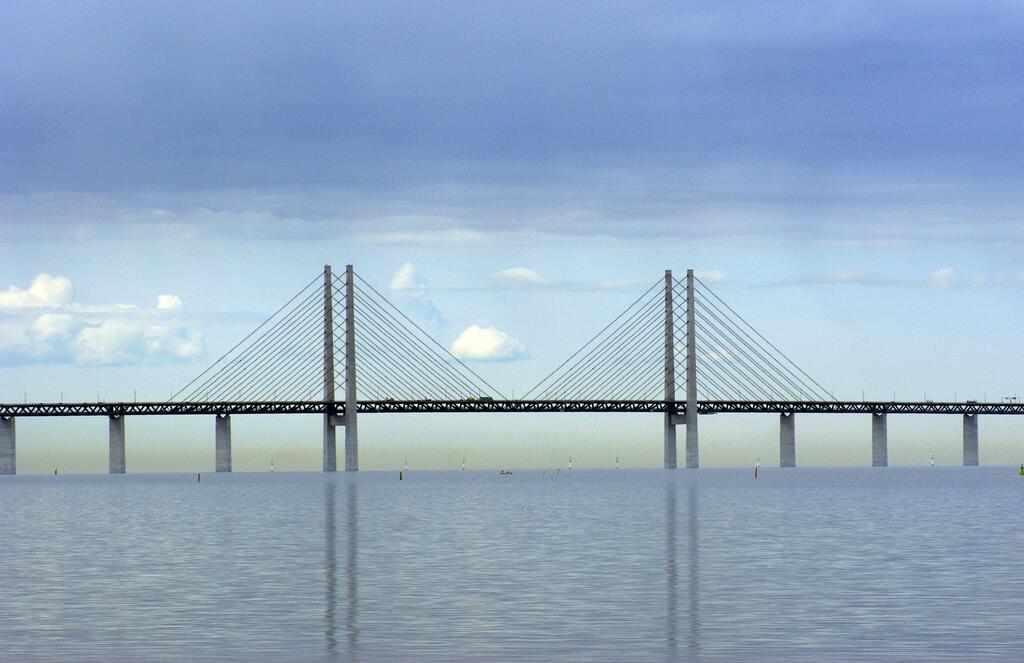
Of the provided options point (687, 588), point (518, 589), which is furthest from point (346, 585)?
point (687, 588)

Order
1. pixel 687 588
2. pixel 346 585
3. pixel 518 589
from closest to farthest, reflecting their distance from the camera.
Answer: pixel 518 589 → pixel 687 588 → pixel 346 585

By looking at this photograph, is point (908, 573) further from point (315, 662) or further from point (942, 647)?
point (315, 662)

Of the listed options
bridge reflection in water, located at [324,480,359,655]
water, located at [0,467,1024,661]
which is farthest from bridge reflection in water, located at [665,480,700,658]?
bridge reflection in water, located at [324,480,359,655]

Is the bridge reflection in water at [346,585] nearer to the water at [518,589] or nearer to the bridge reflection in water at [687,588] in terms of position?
the water at [518,589]

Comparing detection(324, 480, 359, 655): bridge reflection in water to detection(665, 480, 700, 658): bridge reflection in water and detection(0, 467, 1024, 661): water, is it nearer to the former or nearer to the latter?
detection(0, 467, 1024, 661): water

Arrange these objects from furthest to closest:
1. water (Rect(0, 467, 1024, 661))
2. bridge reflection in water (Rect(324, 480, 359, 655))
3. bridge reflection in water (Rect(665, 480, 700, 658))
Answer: bridge reflection in water (Rect(324, 480, 359, 655)), bridge reflection in water (Rect(665, 480, 700, 658)), water (Rect(0, 467, 1024, 661))

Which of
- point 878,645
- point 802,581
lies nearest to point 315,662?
point 878,645

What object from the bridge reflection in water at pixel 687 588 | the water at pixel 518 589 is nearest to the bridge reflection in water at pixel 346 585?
the water at pixel 518 589

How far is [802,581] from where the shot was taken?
40.5 m

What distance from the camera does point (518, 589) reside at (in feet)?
126

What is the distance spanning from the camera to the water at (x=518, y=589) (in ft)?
93.1

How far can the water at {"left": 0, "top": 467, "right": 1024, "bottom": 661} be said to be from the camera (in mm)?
28391

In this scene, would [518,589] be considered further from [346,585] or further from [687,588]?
[346,585]

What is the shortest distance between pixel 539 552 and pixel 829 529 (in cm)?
1918
